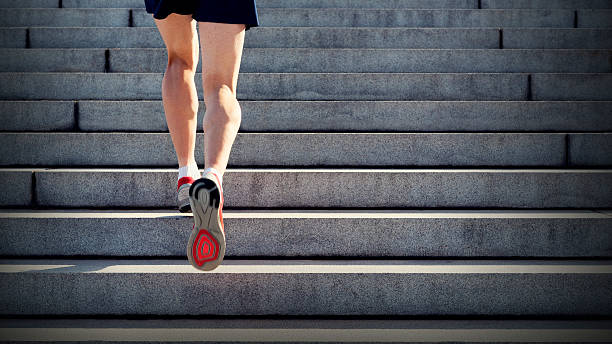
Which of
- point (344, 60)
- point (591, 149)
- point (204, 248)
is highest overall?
point (344, 60)

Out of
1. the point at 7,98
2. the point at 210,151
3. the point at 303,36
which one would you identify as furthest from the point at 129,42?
the point at 210,151

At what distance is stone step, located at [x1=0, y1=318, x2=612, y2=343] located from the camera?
5.44 feet

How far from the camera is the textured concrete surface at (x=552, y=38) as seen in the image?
3.82 m

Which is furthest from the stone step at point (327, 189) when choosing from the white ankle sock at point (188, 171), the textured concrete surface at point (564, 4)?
the textured concrete surface at point (564, 4)

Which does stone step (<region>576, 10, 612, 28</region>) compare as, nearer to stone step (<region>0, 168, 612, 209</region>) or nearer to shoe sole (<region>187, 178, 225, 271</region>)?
stone step (<region>0, 168, 612, 209</region>)

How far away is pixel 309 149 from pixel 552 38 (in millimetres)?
2341

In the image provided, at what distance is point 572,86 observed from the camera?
324cm

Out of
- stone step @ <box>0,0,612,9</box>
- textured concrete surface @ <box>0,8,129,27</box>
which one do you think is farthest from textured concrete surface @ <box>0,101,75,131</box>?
stone step @ <box>0,0,612,9</box>

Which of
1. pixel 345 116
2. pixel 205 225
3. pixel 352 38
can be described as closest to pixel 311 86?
pixel 345 116

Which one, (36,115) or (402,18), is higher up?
(402,18)

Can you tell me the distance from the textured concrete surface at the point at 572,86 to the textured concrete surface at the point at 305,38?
71 cm

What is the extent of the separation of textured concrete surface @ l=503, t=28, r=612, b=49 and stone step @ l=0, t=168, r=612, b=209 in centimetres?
172

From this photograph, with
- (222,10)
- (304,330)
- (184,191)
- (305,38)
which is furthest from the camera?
(305,38)

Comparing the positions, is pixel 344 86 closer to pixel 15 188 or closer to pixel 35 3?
pixel 15 188
